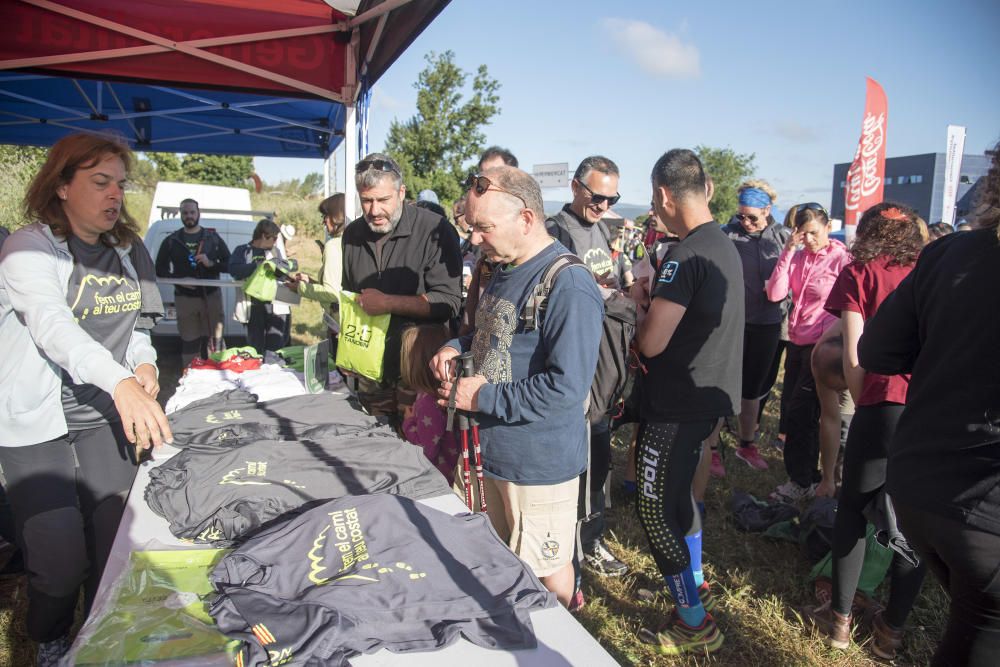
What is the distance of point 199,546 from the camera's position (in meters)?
1.91

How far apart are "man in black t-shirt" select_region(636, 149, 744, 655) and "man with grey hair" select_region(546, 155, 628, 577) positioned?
1.93 feet

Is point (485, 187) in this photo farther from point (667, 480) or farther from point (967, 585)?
point (967, 585)

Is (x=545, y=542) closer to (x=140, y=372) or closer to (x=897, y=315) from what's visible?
(x=897, y=315)

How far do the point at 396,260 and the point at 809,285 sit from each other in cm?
298

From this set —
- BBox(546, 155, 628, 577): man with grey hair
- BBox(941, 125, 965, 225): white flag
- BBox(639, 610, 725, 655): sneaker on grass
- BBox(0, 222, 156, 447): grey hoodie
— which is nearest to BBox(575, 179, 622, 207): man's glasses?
BBox(546, 155, 628, 577): man with grey hair

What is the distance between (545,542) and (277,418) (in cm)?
148

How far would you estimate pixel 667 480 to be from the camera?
2.42 meters

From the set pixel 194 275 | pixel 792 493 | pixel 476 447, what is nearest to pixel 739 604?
pixel 792 493

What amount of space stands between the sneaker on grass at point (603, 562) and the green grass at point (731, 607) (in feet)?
0.15

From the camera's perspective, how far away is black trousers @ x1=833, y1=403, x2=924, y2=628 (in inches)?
95.3

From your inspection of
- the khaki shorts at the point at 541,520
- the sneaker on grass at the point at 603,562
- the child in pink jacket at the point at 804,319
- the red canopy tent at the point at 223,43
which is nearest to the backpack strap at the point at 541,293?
the khaki shorts at the point at 541,520

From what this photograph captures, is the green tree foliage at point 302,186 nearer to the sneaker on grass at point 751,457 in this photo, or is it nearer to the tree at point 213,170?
the tree at point 213,170

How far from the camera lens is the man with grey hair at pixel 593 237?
3.16 metres

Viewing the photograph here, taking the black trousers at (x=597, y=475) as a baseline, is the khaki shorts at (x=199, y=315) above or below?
above
